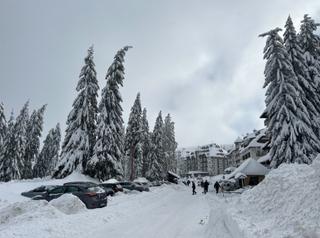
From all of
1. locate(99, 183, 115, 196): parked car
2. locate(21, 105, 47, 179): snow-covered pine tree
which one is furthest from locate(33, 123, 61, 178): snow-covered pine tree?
locate(99, 183, 115, 196): parked car

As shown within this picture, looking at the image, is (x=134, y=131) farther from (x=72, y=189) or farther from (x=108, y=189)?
(x=72, y=189)

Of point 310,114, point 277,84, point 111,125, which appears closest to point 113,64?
point 111,125

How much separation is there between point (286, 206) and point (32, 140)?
58.2m

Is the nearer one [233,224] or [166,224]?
[233,224]

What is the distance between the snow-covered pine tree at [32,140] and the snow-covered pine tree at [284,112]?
47.8m

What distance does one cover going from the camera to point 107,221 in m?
13.5

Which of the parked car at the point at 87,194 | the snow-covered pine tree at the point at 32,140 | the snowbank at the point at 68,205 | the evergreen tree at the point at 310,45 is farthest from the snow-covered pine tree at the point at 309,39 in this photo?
the snow-covered pine tree at the point at 32,140

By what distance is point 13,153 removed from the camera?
170 feet

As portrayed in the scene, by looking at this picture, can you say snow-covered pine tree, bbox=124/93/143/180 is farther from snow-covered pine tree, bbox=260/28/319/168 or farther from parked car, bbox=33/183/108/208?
parked car, bbox=33/183/108/208

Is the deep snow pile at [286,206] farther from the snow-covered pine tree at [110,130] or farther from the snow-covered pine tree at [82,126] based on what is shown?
the snow-covered pine tree at [82,126]

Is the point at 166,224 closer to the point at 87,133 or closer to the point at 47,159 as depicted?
the point at 87,133

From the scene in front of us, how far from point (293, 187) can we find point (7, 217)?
12.3 metres

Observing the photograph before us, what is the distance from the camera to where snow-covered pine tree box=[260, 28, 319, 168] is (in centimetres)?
2744

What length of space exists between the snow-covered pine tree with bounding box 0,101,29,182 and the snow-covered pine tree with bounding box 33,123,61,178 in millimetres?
11130
